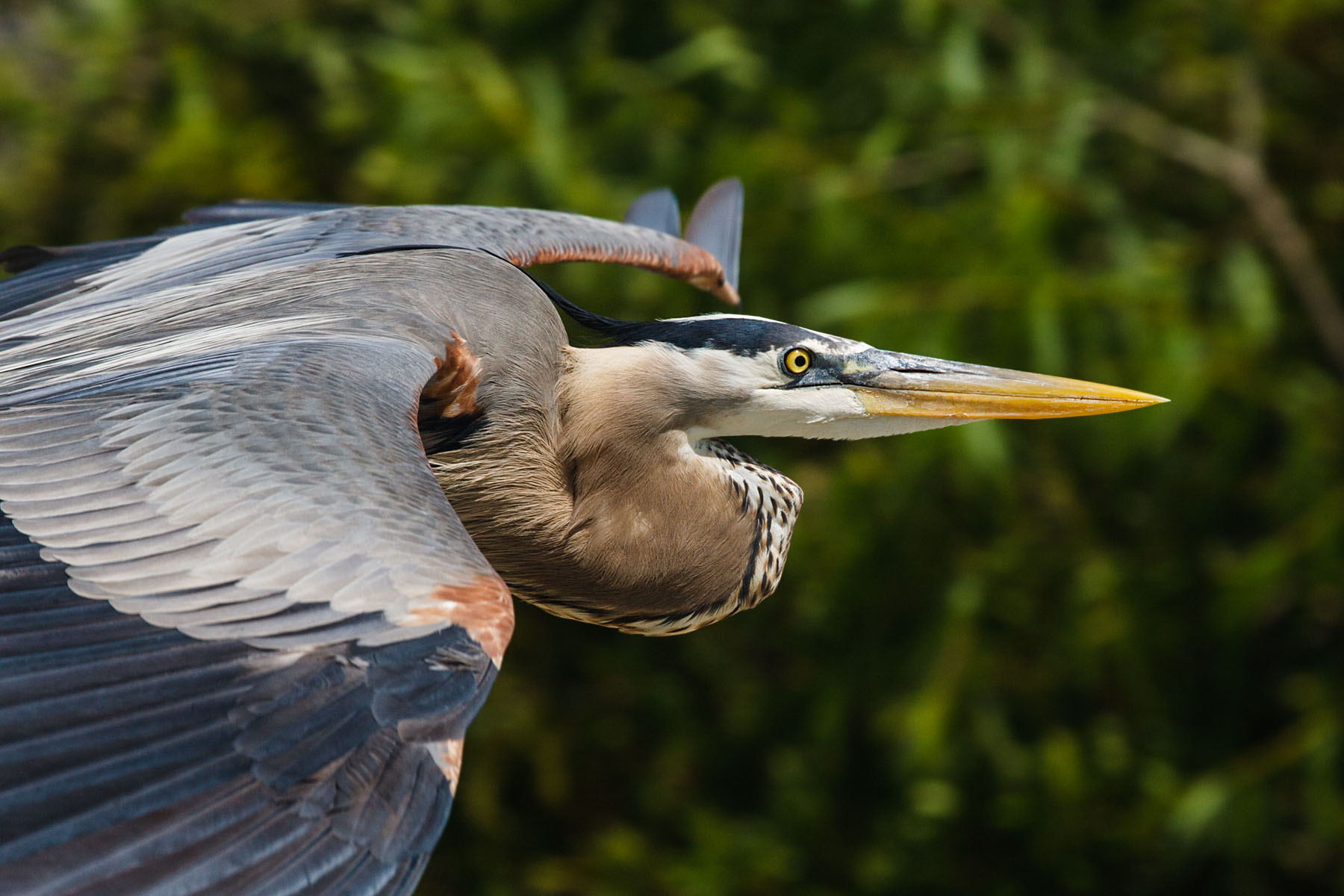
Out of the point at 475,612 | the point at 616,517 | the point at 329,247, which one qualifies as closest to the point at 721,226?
the point at 329,247

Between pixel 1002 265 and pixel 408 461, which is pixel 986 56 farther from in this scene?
pixel 408 461

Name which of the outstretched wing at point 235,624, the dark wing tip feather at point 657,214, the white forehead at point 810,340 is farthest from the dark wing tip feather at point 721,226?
the outstretched wing at point 235,624

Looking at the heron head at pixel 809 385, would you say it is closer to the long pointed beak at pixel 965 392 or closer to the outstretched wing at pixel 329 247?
the long pointed beak at pixel 965 392

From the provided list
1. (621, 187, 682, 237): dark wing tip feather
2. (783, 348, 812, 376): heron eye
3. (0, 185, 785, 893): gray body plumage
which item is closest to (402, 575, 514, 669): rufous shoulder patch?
(0, 185, 785, 893): gray body plumage

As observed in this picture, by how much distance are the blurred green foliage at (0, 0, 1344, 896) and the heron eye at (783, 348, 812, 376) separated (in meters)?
2.38

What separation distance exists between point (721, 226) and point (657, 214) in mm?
211

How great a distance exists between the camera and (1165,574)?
5.29 m

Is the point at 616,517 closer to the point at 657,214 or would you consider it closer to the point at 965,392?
the point at 965,392

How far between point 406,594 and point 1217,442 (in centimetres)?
429

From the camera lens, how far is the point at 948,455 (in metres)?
5.14

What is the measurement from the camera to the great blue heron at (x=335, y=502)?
1394mm

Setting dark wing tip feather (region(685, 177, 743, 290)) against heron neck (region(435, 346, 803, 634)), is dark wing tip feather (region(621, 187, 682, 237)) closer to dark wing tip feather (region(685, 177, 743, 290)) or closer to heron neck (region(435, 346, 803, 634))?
dark wing tip feather (region(685, 177, 743, 290))

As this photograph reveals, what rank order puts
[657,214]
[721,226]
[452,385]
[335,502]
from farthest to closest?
[657,214] → [721,226] → [452,385] → [335,502]

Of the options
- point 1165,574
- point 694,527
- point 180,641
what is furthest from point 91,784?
point 1165,574
